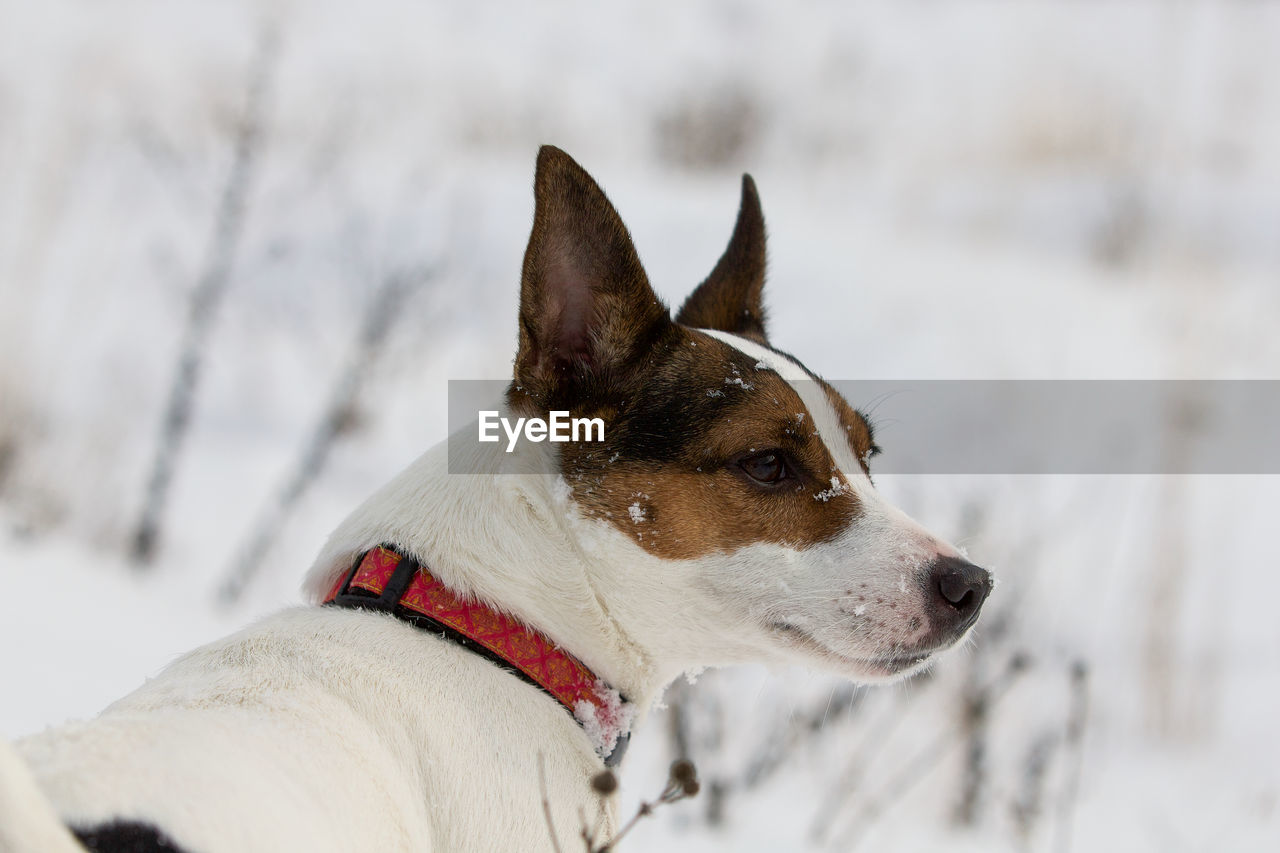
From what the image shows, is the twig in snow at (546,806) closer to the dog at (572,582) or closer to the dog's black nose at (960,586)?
the dog at (572,582)

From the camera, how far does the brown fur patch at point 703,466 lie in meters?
2.07

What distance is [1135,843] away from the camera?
4574 mm

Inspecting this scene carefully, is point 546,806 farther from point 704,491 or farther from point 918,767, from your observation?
point 918,767

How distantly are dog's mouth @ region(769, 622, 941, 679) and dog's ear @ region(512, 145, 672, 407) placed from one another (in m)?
0.68

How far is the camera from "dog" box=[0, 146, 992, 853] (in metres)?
1.61

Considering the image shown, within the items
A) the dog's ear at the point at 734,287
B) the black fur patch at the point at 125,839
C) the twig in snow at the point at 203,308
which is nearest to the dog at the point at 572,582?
the black fur patch at the point at 125,839

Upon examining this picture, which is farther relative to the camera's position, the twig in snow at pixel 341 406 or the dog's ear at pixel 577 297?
the twig in snow at pixel 341 406

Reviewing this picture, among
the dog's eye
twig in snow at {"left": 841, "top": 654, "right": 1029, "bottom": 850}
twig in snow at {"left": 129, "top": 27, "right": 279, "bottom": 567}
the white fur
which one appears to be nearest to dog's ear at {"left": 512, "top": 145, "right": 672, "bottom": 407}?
the white fur

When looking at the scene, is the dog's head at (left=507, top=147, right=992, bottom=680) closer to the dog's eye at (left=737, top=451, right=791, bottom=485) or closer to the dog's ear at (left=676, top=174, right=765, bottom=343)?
the dog's eye at (left=737, top=451, right=791, bottom=485)

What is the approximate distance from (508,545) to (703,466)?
0.47 metres

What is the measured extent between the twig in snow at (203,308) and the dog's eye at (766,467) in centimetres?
737

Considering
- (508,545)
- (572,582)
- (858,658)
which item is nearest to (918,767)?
(858,658)

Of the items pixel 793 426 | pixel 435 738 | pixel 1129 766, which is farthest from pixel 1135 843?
pixel 435 738

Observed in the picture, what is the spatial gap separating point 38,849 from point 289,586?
7490 millimetres
